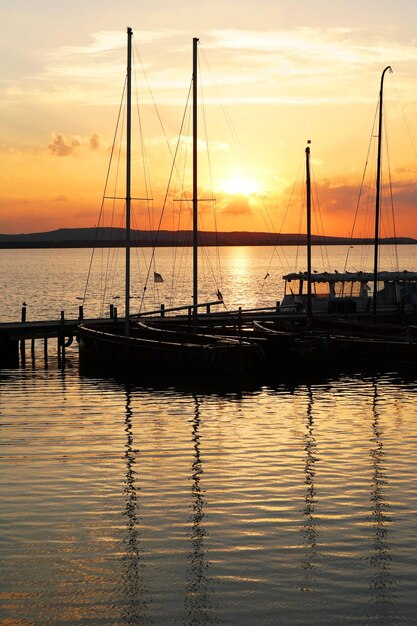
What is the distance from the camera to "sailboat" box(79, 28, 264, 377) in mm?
40000

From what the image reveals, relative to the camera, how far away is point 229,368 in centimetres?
4000

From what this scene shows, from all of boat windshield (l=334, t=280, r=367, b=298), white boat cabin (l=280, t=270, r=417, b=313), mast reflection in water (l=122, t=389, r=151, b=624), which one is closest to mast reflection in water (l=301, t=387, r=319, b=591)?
mast reflection in water (l=122, t=389, r=151, b=624)

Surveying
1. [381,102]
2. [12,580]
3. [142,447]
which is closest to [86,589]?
[12,580]

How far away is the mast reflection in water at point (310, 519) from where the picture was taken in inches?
597

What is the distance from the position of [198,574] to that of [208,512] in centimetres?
368

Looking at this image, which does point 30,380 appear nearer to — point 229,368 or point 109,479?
point 229,368

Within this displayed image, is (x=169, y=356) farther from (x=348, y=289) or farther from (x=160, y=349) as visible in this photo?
(x=348, y=289)

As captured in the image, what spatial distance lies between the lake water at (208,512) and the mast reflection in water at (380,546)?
3cm

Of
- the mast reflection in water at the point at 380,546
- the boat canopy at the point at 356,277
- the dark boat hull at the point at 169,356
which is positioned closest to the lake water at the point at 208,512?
the mast reflection in water at the point at 380,546

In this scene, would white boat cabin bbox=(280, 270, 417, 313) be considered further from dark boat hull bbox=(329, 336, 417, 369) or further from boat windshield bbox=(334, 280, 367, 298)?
dark boat hull bbox=(329, 336, 417, 369)

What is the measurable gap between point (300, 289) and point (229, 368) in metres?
21.1

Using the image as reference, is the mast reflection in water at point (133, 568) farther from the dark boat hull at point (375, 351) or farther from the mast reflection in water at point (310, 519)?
the dark boat hull at point (375, 351)

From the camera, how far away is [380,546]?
1631cm

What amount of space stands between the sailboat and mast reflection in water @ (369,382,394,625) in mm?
15518
